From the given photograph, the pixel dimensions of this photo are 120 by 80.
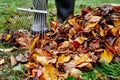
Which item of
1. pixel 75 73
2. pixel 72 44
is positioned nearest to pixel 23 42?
pixel 72 44

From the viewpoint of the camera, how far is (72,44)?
320 centimetres

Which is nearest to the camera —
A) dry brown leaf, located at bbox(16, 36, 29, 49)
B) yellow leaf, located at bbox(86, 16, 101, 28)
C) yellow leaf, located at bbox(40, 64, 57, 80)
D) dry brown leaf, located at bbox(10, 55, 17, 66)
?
yellow leaf, located at bbox(40, 64, 57, 80)

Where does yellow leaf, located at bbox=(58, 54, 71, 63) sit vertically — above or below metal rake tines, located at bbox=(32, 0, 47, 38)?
below

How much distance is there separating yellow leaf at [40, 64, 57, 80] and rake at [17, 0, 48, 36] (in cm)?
84

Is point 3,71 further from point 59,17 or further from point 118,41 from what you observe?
point 59,17

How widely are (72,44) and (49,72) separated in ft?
1.63

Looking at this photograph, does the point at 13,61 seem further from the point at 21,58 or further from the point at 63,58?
the point at 63,58

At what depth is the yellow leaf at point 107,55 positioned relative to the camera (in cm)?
299

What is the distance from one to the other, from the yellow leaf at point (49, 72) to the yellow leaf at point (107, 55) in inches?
18.4

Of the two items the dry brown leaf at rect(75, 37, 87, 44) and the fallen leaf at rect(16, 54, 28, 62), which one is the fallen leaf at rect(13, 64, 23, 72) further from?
the dry brown leaf at rect(75, 37, 87, 44)

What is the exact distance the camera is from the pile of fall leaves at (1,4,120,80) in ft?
9.43

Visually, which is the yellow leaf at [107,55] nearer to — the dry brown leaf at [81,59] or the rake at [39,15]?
the dry brown leaf at [81,59]

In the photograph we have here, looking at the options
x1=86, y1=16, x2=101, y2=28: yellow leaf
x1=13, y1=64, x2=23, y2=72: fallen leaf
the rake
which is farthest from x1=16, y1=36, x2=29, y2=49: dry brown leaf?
x1=86, y1=16, x2=101, y2=28: yellow leaf

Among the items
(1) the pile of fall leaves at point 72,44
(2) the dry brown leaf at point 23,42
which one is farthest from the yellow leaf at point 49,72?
(2) the dry brown leaf at point 23,42
